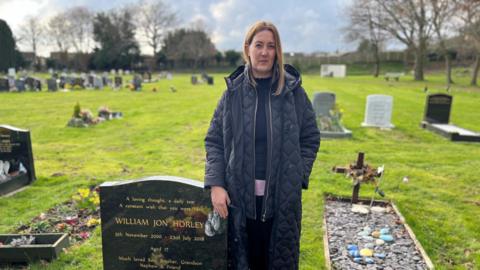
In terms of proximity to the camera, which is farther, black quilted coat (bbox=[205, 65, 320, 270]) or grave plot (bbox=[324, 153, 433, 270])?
grave plot (bbox=[324, 153, 433, 270])

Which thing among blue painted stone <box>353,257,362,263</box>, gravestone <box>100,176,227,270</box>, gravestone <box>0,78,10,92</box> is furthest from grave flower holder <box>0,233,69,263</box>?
gravestone <box>0,78,10,92</box>

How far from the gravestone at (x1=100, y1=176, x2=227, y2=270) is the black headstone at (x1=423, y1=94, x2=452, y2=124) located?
12.1 meters

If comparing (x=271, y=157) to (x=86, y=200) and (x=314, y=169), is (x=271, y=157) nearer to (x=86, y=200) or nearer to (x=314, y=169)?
(x=86, y=200)

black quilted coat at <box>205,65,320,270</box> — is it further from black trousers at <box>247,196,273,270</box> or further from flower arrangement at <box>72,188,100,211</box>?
flower arrangement at <box>72,188,100,211</box>

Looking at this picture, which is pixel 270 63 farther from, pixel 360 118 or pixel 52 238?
pixel 360 118

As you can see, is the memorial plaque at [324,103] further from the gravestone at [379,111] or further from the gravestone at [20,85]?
the gravestone at [20,85]

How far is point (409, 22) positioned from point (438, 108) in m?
30.5

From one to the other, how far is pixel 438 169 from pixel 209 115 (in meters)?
9.58

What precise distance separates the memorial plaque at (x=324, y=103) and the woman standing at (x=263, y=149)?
9296mm

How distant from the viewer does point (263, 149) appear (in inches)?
102

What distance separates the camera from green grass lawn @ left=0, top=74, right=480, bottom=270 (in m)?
4.53

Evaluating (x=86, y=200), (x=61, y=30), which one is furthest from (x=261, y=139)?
(x=61, y=30)

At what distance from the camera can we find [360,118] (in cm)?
1460

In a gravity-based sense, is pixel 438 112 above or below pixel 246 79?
below
